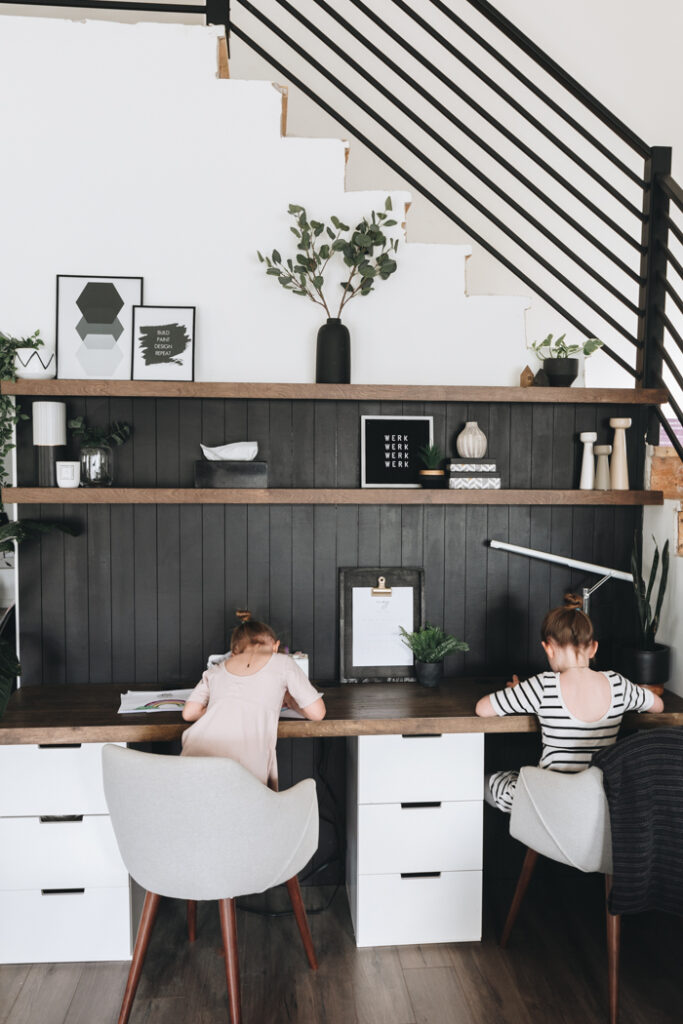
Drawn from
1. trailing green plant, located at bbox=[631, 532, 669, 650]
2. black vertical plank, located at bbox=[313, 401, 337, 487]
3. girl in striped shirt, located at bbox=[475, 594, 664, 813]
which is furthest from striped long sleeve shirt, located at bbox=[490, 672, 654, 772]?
black vertical plank, located at bbox=[313, 401, 337, 487]

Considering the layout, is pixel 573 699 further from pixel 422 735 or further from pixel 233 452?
pixel 233 452

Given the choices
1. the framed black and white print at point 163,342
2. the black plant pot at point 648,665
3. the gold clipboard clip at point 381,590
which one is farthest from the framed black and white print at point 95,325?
the black plant pot at point 648,665

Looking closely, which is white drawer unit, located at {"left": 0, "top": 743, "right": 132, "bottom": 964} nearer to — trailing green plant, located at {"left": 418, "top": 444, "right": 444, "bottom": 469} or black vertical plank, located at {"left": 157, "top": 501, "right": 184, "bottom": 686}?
black vertical plank, located at {"left": 157, "top": 501, "right": 184, "bottom": 686}

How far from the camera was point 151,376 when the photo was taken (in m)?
2.82

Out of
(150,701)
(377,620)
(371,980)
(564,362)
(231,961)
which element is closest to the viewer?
(231,961)

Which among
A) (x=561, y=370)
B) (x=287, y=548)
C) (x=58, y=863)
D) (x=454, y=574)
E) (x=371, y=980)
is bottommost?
(x=371, y=980)

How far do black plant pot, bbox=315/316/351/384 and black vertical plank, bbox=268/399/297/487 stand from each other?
208 millimetres

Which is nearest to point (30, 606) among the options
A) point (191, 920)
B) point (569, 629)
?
point (191, 920)

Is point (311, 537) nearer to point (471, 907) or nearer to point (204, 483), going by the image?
point (204, 483)

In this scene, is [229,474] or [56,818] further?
[229,474]

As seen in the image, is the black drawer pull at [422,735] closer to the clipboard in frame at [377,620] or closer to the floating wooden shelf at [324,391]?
the clipboard in frame at [377,620]

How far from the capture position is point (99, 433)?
278cm

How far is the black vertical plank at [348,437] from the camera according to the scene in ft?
9.66

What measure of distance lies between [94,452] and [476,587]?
1.53 m
